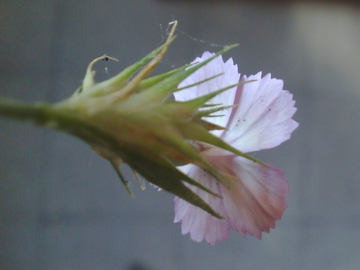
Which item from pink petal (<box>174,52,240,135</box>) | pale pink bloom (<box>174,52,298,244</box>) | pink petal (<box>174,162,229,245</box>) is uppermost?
pink petal (<box>174,52,240,135</box>)

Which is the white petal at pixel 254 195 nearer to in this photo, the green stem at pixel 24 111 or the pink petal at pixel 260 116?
the pink petal at pixel 260 116

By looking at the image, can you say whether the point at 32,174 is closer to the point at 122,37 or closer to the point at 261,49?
the point at 122,37

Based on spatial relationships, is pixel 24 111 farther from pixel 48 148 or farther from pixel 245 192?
pixel 48 148

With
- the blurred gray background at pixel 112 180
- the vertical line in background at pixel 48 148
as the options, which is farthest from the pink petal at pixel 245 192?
the vertical line in background at pixel 48 148

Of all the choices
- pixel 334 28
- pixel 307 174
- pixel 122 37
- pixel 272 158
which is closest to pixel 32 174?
pixel 122 37

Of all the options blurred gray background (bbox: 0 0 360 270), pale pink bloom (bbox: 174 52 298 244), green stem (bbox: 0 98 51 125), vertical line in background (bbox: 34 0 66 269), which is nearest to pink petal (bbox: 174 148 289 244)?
pale pink bloom (bbox: 174 52 298 244)

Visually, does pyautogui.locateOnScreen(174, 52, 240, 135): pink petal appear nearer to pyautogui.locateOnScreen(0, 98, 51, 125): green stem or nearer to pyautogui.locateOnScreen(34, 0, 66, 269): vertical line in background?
pyautogui.locateOnScreen(0, 98, 51, 125): green stem

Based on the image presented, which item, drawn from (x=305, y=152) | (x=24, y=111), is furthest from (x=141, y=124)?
(x=305, y=152)
